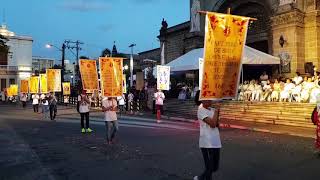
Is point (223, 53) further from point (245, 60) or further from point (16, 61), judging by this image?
point (16, 61)

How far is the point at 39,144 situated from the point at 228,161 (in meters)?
7.23

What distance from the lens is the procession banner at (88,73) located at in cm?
2084

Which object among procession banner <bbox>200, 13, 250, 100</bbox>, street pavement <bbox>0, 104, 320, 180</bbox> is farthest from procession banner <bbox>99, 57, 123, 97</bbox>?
procession banner <bbox>200, 13, 250, 100</bbox>

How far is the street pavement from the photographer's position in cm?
956

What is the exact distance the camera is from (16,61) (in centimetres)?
10831

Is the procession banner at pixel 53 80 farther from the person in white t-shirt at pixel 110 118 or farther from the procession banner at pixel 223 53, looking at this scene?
the procession banner at pixel 223 53

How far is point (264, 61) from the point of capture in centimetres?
2552

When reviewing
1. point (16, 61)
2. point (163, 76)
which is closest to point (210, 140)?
point (163, 76)

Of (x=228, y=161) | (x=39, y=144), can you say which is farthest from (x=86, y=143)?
(x=228, y=161)

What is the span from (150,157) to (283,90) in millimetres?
12443

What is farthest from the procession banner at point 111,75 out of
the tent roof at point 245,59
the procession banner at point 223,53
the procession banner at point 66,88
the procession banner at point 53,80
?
the procession banner at point 66,88

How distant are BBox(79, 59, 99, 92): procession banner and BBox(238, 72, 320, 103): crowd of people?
8.66 m

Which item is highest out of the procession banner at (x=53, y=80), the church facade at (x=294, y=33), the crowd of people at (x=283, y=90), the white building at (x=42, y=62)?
the white building at (x=42, y=62)

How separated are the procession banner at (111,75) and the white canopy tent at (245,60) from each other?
921cm
